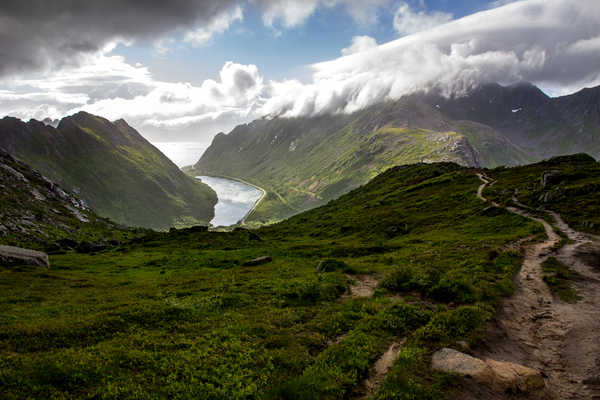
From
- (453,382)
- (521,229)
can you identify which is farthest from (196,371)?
(521,229)

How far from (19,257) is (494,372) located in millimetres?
48536

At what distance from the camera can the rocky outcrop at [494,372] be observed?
10031 millimetres

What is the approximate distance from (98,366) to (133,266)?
37.6 metres

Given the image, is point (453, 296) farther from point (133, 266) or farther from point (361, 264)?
point (133, 266)

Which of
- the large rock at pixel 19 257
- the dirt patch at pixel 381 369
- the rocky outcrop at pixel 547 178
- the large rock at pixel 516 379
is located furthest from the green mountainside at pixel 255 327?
the rocky outcrop at pixel 547 178

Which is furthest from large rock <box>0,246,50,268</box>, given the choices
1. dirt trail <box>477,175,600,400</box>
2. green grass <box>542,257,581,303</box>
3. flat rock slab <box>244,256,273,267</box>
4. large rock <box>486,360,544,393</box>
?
green grass <box>542,257,581,303</box>

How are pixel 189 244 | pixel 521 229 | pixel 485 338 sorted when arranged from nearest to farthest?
pixel 485 338, pixel 521 229, pixel 189 244

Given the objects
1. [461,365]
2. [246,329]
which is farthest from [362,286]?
[461,365]

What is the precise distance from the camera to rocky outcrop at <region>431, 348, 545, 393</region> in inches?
395

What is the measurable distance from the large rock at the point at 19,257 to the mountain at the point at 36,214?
30.5m

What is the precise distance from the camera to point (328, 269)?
96.1 feet

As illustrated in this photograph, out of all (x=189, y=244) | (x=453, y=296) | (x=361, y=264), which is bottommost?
(x=189, y=244)

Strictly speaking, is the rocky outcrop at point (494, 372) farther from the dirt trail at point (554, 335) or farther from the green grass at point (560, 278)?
the green grass at point (560, 278)

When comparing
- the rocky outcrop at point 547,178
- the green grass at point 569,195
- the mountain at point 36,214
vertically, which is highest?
the rocky outcrop at point 547,178
